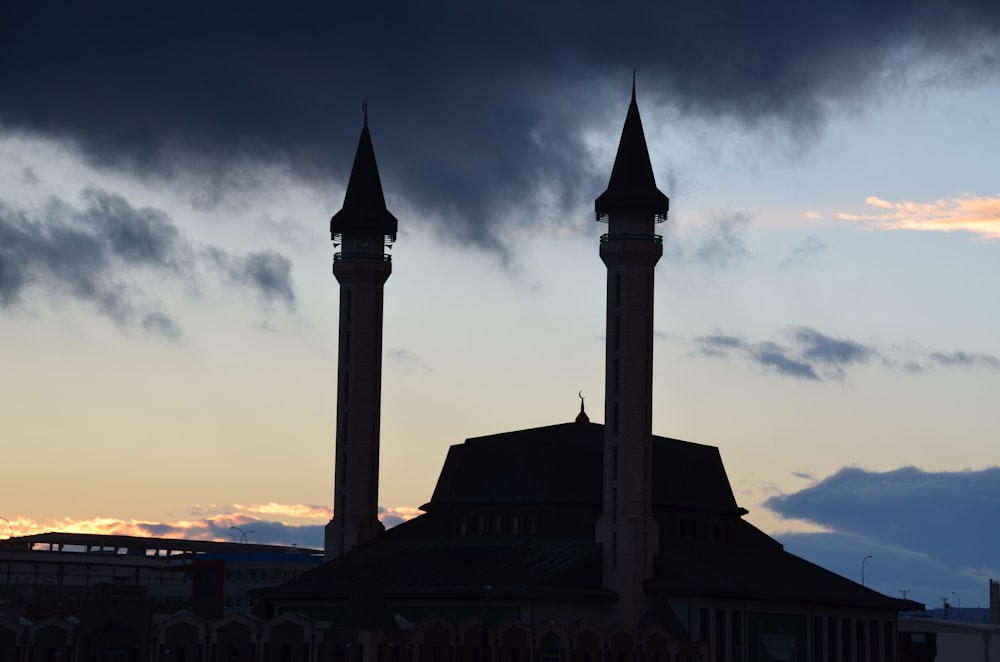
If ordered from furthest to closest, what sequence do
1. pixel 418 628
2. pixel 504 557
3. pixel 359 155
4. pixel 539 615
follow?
pixel 359 155
pixel 504 557
pixel 539 615
pixel 418 628

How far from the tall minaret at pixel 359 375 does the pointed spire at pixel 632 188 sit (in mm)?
21409

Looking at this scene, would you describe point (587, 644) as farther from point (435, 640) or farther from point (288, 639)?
point (288, 639)

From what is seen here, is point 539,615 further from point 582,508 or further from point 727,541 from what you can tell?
point 727,541

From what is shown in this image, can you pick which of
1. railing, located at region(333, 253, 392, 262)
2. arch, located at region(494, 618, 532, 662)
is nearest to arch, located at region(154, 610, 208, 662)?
arch, located at region(494, 618, 532, 662)

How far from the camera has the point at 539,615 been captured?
118 meters

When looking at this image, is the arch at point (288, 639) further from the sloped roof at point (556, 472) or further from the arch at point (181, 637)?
the sloped roof at point (556, 472)

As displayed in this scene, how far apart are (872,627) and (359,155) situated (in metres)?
55.0

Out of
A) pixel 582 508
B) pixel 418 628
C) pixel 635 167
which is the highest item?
pixel 635 167

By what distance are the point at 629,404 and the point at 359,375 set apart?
25576mm

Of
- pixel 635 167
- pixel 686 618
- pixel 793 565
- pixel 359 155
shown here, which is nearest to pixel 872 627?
pixel 793 565

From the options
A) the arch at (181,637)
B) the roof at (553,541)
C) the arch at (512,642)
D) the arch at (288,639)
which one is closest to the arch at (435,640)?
the arch at (512,642)


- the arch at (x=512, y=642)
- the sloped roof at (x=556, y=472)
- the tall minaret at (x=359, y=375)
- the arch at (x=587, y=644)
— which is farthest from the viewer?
the tall minaret at (x=359, y=375)

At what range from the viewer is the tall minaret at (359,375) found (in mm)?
137125

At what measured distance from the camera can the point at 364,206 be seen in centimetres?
14125
